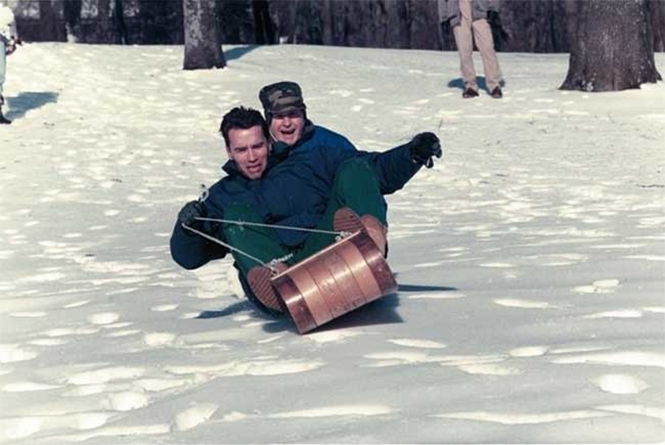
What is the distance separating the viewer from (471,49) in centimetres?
1525

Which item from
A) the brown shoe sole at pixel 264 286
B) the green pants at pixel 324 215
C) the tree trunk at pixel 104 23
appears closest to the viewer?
the brown shoe sole at pixel 264 286

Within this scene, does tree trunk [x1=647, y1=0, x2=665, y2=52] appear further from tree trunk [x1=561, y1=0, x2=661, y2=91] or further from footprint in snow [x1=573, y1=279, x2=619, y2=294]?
footprint in snow [x1=573, y1=279, x2=619, y2=294]

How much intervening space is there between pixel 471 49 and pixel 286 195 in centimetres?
935

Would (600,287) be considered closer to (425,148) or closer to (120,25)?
(425,148)

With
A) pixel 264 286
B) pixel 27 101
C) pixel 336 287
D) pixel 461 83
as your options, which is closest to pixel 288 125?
pixel 264 286

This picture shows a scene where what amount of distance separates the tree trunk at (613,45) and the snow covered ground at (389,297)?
255 millimetres

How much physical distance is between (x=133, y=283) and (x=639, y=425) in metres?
4.09

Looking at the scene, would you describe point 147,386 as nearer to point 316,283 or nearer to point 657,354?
point 316,283

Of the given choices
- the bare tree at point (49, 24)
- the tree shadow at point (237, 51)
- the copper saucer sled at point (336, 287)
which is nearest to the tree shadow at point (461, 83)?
the tree shadow at point (237, 51)

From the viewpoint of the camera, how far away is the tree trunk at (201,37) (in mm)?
17500

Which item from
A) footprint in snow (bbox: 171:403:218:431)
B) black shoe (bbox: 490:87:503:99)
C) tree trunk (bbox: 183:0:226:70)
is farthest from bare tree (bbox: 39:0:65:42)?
footprint in snow (bbox: 171:403:218:431)

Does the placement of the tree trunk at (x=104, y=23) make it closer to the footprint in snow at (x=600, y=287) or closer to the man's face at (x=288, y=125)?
the man's face at (x=288, y=125)

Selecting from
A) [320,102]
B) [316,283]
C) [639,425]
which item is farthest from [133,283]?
[320,102]

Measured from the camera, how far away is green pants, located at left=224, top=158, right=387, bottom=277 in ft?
19.2
